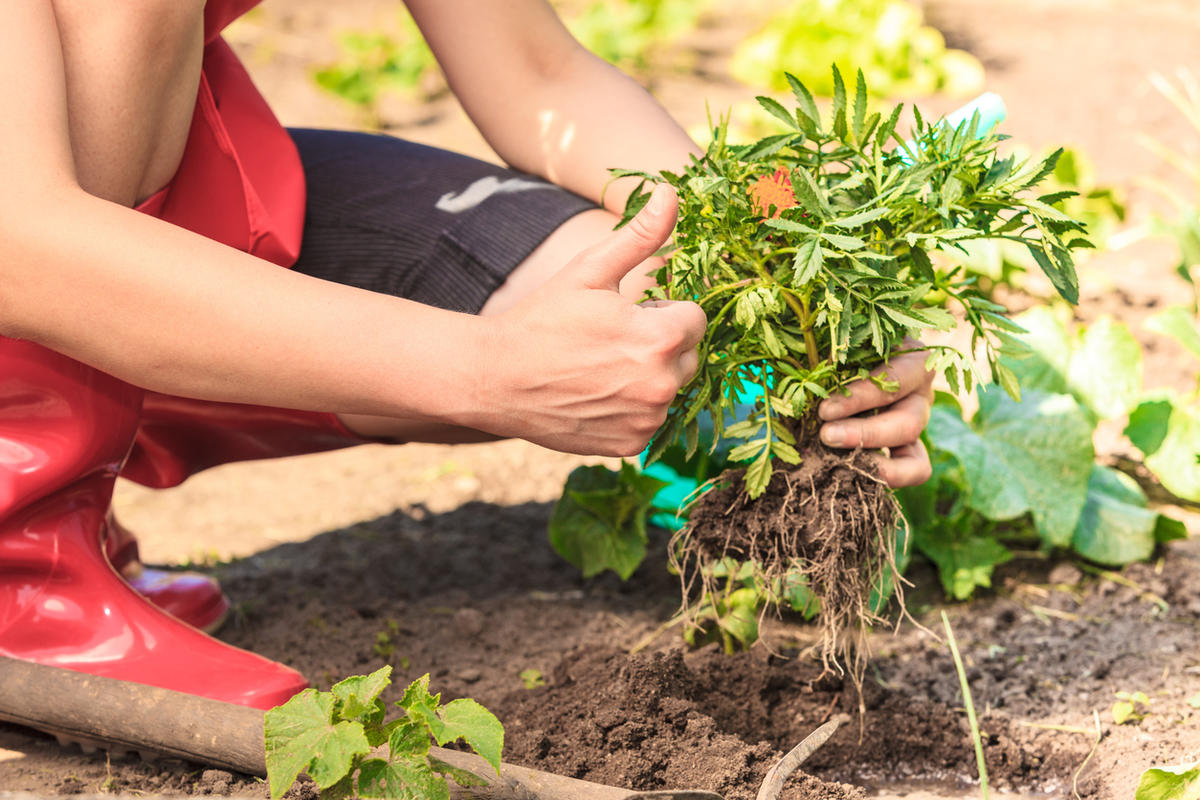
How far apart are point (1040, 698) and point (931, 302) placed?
0.63m

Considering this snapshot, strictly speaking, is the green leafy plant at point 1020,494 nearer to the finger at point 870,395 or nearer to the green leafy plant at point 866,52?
the finger at point 870,395

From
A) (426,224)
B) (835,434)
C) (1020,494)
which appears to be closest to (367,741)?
(835,434)

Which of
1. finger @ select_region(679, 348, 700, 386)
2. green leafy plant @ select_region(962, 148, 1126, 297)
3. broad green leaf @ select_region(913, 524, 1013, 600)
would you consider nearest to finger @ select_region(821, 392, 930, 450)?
finger @ select_region(679, 348, 700, 386)

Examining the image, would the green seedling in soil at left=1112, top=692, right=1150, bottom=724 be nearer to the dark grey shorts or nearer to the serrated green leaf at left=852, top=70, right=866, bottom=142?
the serrated green leaf at left=852, top=70, right=866, bottom=142

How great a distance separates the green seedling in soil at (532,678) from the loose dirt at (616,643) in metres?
0.01

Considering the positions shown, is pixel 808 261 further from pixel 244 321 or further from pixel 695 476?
pixel 695 476

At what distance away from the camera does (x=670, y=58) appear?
5.14 meters

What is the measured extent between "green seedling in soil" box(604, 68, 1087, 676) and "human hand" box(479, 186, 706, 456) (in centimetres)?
9

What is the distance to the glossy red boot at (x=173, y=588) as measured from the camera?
1812 mm

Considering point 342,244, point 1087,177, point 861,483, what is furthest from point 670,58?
point 861,483

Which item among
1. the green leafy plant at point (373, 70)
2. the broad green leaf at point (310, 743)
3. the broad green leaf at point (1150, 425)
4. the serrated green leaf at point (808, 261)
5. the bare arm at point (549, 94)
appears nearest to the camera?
the broad green leaf at point (310, 743)

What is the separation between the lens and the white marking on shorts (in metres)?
1.83

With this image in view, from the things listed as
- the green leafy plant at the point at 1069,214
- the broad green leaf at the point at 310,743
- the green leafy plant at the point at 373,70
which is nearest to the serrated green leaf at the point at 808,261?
the broad green leaf at the point at 310,743

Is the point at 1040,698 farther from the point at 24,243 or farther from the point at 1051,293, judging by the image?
the point at 1051,293
